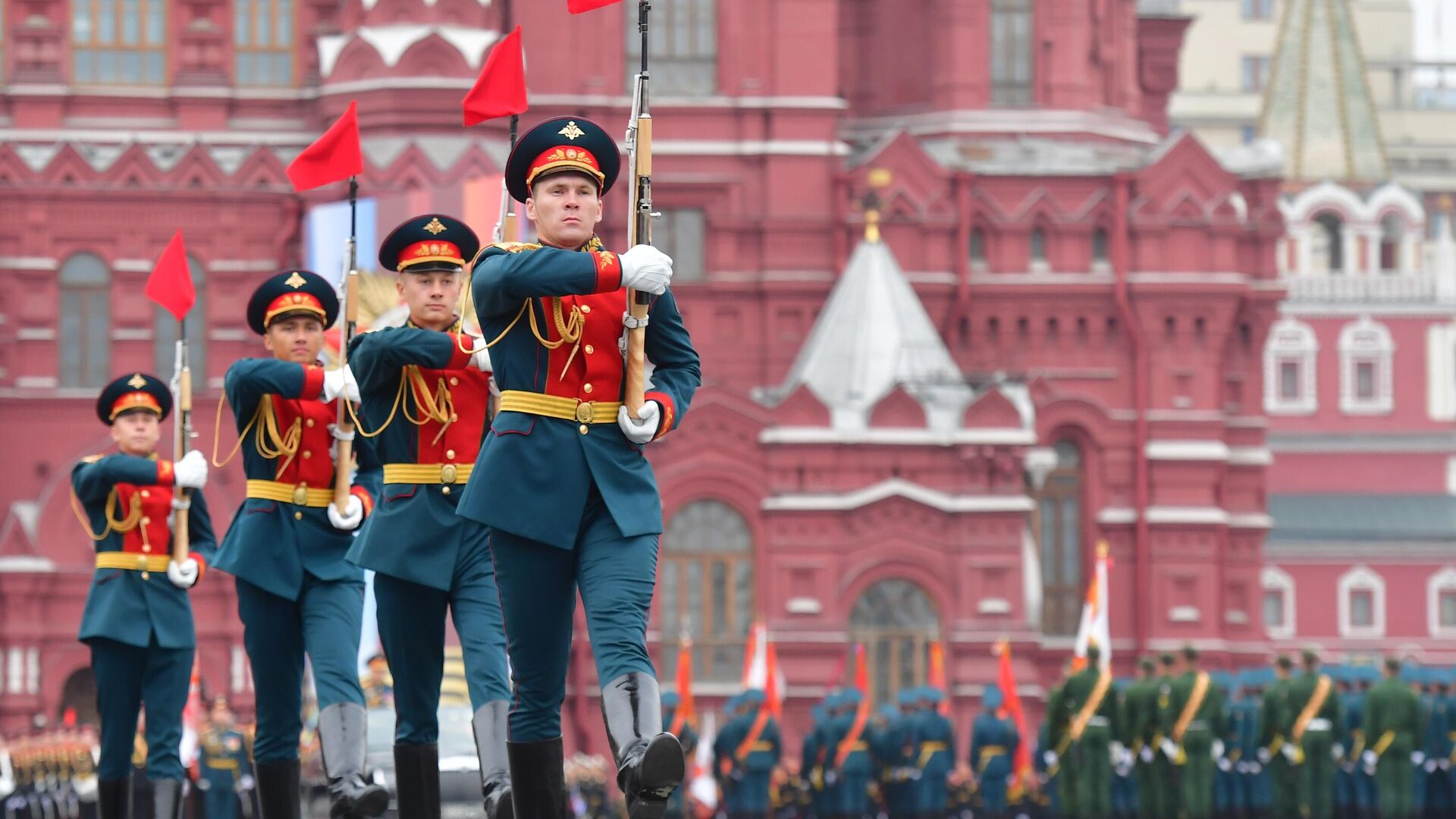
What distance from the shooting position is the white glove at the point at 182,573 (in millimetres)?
14867

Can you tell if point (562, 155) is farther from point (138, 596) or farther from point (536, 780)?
point (138, 596)

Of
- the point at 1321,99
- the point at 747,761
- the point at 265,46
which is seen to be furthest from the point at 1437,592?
the point at 747,761

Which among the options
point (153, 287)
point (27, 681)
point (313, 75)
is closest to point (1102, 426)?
point (313, 75)

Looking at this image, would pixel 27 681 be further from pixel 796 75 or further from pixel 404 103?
pixel 796 75

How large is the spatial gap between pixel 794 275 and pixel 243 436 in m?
25.6

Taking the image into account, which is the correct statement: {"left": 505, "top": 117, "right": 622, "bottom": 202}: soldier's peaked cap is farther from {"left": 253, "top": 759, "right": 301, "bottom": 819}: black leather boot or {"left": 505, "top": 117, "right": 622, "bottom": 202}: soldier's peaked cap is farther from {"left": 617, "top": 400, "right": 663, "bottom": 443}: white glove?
{"left": 253, "top": 759, "right": 301, "bottom": 819}: black leather boot

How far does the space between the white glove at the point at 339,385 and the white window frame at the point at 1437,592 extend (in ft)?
175

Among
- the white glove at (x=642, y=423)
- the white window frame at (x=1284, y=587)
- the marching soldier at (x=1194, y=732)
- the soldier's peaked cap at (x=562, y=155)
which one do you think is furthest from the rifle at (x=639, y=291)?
the white window frame at (x=1284, y=587)

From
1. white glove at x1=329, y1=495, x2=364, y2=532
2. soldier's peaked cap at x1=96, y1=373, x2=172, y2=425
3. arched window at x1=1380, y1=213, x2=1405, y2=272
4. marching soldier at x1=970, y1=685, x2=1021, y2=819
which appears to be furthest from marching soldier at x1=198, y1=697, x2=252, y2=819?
arched window at x1=1380, y1=213, x2=1405, y2=272

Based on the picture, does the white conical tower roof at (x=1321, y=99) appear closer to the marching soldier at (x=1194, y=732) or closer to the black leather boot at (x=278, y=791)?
the marching soldier at (x=1194, y=732)

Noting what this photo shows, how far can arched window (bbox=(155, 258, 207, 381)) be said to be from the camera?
3803 centimetres

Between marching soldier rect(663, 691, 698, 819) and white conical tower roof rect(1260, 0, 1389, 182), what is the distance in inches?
1996

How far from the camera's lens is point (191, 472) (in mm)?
14656

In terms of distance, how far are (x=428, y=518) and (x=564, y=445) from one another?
1914 millimetres
